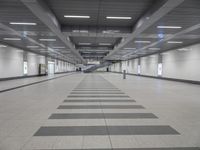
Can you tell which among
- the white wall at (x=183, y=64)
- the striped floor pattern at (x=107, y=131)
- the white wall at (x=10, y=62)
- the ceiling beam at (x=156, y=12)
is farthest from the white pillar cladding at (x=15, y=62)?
the white wall at (x=183, y=64)

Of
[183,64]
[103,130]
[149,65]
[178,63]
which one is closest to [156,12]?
[103,130]

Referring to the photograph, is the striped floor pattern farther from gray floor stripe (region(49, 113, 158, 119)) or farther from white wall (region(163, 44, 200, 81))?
white wall (region(163, 44, 200, 81))

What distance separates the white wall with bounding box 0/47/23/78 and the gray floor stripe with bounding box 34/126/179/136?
681 inches

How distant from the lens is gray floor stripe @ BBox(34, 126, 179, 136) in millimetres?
4090

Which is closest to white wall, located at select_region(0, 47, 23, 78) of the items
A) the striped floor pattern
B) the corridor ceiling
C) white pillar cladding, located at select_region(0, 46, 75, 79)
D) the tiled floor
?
white pillar cladding, located at select_region(0, 46, 75, 79)

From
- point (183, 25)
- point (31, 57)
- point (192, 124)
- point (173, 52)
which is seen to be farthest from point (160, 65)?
point (192, 124)

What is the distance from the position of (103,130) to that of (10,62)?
65.1ft

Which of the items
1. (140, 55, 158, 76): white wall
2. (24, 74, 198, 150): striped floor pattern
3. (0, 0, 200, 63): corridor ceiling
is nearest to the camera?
(24, 74, 198, 150): striped floor pattern

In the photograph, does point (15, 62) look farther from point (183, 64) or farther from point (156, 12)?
point (183, 64)

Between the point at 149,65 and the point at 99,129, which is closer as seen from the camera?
the point at 99,129

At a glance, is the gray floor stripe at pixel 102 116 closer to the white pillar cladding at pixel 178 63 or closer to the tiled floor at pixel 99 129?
the tiled floor at pixel 99 129

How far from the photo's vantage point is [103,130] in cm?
428

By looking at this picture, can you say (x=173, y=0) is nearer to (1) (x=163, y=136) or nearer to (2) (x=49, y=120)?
(1) (x=163, y=136)

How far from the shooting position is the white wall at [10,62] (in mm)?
18750
